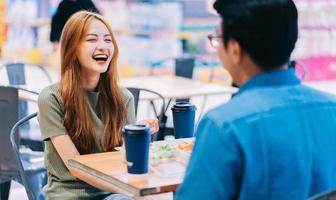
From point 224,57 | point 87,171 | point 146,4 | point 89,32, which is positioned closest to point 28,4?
point 146,4

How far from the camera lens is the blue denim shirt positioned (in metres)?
1.47

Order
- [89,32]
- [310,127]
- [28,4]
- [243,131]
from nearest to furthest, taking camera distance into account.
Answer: [243,131] < [310,127] < [89,32] < [28,4]

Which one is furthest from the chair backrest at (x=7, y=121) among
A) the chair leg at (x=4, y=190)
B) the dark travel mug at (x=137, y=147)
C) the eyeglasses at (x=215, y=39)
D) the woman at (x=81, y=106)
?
the eyeglasses at (x=215, y=39)

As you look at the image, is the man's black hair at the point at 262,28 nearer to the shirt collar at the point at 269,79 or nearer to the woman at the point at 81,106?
the shirt collar at the point at 269,79

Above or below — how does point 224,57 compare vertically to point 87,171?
above

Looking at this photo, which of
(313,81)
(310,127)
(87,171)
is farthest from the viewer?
(313,81)

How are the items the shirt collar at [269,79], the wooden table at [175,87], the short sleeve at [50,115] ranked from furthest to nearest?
1. the wooden table at [175,87]
2. the short sleeve at [50,115]
3. the shirt collar at [269,79]

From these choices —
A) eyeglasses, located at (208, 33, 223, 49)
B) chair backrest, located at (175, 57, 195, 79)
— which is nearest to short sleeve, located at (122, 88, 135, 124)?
eyeglasses, located at (208, 33, 223, 49)

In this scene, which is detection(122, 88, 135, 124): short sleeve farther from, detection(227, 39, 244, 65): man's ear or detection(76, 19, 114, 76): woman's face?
detection(227, 39, 244, 65): man's ear

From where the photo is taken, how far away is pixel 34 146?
4.32 metres

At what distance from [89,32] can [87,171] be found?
0.65m

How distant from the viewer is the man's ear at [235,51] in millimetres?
1561

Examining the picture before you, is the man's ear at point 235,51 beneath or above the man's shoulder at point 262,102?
above

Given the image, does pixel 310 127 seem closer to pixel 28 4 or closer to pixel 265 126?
pixel 265 126
